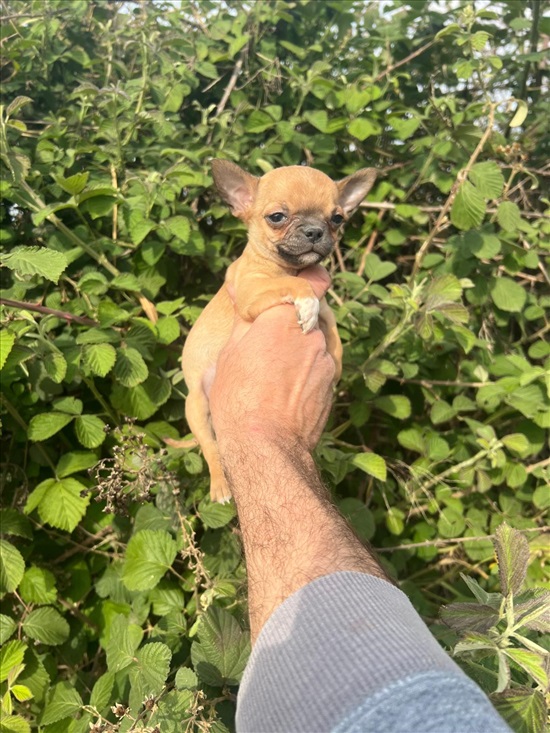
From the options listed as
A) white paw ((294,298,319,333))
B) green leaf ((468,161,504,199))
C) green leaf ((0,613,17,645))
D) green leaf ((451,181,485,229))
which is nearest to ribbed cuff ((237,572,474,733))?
white paw ((294,298,319,333))

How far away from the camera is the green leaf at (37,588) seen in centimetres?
257

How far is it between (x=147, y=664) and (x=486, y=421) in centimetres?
264

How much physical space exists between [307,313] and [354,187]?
1080 millimetres

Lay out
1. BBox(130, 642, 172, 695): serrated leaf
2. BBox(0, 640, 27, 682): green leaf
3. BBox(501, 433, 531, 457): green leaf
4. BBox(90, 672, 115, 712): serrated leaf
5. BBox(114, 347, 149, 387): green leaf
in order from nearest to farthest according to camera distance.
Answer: BBox(130, 642, 172, 695): serrated leaf
BBox(90, 672, 115, 712): serrated leaf
BBox(0, 640, 27, 682): green leaf
BBox(114, 347, 149, 387): green leaf
BBox(501, 433, 531, 457): green leaf

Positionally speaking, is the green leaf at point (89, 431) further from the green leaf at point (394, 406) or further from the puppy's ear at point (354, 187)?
the puppy's ear at point (354, 187)

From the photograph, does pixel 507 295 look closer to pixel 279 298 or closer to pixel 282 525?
pixel 279 298

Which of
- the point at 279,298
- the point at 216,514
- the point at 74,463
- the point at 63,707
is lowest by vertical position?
the point at 63,707

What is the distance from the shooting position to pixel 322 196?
9.32 feet

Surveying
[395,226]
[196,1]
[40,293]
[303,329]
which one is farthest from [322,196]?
[196,1]

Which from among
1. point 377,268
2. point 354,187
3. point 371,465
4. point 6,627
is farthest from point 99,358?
point 377,268

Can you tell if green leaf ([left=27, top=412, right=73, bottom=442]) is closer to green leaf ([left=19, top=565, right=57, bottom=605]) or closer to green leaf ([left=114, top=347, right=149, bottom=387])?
green leaf ([left=114, top=347, right=149, bottom=387])

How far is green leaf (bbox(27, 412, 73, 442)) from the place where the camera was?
8.34 feet

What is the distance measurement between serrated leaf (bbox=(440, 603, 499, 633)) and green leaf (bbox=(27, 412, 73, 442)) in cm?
200

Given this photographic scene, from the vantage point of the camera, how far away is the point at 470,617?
150 cm
